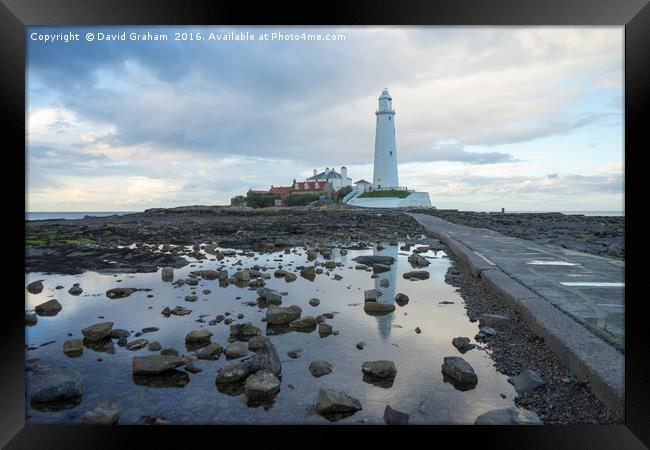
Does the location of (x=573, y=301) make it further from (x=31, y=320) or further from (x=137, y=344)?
(x=31, y=320)

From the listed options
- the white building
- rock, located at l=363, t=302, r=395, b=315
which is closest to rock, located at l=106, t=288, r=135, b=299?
rock, located at l=363, t=302, r=395, b=315

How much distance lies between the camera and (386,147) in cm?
5612

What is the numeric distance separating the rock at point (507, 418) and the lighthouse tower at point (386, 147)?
54417 mm

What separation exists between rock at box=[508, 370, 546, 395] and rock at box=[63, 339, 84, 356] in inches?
163

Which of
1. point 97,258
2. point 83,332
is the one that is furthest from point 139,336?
point 97,258

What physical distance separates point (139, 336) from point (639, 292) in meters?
4.70

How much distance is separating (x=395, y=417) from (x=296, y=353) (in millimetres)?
1386

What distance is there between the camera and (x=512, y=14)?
2.60 meters

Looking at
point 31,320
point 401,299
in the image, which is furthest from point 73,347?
point 401,299

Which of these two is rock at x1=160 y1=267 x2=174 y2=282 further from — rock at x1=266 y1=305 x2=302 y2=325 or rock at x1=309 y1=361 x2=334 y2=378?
rock at x1=309 y1=361 x2=334 y2=378

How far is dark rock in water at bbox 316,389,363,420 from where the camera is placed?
9.30ft

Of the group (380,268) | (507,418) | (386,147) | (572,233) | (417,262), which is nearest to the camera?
(507,418)

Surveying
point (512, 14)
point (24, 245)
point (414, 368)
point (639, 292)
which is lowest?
point (414, 368)

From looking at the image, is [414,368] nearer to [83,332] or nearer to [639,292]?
[639,292]
